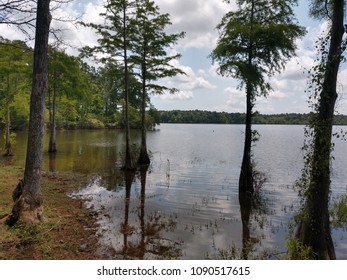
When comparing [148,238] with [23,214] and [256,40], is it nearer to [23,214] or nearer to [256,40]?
[23,214]

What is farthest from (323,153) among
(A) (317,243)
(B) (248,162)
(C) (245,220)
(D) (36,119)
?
(B) (248,162)

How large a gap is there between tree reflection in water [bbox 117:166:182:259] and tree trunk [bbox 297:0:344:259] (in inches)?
136

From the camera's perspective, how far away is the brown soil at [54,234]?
665 centimetres

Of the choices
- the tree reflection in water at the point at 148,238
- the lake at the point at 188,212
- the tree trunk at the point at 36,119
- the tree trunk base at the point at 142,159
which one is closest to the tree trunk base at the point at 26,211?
the tree trunk at the point at 36,119

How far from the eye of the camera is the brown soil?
6.65m

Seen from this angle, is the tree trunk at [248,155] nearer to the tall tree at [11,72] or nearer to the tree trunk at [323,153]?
the tree trunk at [323,153]

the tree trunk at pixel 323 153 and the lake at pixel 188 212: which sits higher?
the tree trunk at pixel 323 153

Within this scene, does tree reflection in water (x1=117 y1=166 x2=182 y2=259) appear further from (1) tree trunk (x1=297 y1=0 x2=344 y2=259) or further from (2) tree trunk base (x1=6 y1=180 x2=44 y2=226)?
(1) tree trunk (x1=297 y1=0 x2=344 y2=259)

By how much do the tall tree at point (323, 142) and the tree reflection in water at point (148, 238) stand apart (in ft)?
11.0

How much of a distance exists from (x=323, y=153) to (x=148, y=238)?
215 inches

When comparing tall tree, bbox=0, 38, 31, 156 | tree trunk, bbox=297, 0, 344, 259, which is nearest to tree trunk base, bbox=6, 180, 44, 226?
tree trunk, bbox=297, 0, 344, 259

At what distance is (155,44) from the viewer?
2105cm

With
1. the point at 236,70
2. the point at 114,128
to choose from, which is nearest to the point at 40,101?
the point at 236,70
